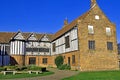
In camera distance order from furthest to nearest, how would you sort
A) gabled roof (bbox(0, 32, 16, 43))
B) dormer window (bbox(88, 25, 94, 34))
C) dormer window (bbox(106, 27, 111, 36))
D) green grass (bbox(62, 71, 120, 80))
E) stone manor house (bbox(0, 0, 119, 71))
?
Result: 1. gabled roof (bbox(0, 32, 16, 43))
2. dormer window (bbox(106, 27, 111, 36))
3. dormer window (bbox(88, 25, 94, 34))
4. stone manor house (bbox(0, 0, 119, 71))
5. green grass (bbox(62, 71, 120, 80))

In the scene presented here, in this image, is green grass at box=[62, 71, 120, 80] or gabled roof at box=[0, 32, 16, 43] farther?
gabled roof at box=[0, 32, 16, 43]

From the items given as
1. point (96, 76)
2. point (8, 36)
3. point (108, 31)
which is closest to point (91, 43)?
point (108, 31)

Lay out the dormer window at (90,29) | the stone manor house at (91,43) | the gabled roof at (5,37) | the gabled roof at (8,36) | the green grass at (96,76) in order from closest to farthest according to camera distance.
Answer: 1. the green grass at (96,76)
2. the stone manor house at (91,43)
3. the dormer window at (90,29)
4. the gabled roof at (5,37)
5. the gabled roof at (8,36)

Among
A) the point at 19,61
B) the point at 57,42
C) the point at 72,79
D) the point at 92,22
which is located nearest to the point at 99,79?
the point at 72,79

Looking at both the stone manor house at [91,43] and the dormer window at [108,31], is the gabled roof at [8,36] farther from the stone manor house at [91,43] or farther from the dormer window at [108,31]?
the dormer window at [108,31]

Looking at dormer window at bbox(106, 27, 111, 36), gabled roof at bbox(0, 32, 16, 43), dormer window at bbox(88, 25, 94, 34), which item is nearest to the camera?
dormer window at bbox(88, 25, 94, 34)

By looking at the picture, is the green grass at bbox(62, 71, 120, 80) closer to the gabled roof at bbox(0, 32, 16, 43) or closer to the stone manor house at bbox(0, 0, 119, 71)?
the stone manor house at bbox(0, 0, 119, 71)

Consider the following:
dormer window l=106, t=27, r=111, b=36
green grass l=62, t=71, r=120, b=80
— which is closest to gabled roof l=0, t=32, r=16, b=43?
dormer window l=106, t=27, r=111, b=36

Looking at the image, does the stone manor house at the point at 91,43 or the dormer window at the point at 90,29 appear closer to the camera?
the stone manor house at the point at 91,43

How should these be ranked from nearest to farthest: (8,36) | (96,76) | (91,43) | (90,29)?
(96,76)
(91,43)
(90,29)
(8,36)

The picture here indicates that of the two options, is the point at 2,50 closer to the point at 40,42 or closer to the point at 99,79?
the point at 40,42

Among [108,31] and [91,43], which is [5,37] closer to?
[91,43]

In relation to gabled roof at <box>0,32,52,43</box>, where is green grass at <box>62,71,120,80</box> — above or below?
below

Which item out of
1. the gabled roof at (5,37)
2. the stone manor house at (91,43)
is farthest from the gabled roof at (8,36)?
the stone manor house at (91,43)
